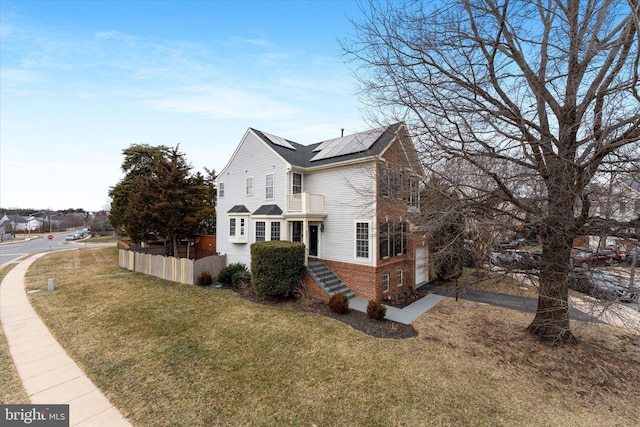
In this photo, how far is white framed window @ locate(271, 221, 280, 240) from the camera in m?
14.0

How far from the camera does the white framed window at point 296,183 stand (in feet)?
45.9

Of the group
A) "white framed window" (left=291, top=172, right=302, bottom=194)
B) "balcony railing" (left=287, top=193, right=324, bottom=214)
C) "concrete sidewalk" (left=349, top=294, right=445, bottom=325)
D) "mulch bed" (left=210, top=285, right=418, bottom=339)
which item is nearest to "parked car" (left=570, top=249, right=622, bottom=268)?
"mulch bed" (left=210, top=285, right=418, bottom=339)

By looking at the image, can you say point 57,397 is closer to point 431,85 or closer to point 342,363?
point 342,363

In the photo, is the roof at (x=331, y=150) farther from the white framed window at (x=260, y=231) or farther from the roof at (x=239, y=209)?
the roof at (x=239, y=209)

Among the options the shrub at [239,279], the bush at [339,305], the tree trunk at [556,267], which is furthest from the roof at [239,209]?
the tree trunk at [556,267]

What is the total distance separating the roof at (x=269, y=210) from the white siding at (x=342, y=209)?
2292 millimetres

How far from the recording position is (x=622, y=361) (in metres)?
6.34

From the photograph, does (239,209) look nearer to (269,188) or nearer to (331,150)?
(269,188)

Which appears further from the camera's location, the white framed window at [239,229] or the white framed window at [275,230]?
the white framed window at [239,229]

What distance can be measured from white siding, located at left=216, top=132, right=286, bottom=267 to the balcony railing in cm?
54

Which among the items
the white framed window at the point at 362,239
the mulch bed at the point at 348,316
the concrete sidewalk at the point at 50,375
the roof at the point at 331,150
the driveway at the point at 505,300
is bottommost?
the driveway at the point at 505,300

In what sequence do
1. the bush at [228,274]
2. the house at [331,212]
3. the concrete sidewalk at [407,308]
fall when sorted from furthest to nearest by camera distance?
the bush at [228,274]
the house at [331,212]
the concrete sidewalk at [407,308]

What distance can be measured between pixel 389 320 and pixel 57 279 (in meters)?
18.0

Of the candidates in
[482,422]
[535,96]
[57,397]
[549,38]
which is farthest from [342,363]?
[549,38]
